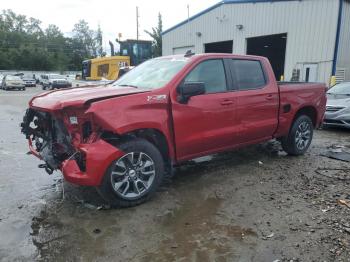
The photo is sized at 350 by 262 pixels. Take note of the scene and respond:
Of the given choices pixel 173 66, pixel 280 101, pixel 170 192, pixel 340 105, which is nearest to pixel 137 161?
pixel 170 192

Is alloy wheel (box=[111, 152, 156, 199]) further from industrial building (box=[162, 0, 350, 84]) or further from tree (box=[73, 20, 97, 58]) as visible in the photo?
tree (box=[73, 20, 97, 58])

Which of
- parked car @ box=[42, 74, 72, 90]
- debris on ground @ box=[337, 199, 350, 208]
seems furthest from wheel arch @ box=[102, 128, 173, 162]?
parked car @ box=[42, 74, 72, 90]

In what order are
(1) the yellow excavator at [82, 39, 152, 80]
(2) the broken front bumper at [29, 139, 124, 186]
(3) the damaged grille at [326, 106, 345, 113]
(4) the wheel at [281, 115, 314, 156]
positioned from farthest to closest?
(1) the yellow excavator at [82, 39, 152, 80] < (3) the damaged grille at [326, 106, 345, 113] < (4) the wheel at [281, 115, 314, 156] < (2) the broken front bumper at [29, 139, 124, 186]

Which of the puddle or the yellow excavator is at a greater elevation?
the yellow excavator

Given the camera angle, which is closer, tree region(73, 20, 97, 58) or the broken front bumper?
the broken front bumper

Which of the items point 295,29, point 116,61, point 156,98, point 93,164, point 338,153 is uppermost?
point 295,29

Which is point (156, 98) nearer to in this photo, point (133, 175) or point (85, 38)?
point (133, 175)

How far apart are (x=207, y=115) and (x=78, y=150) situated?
1873mm

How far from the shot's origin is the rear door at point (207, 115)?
466cm

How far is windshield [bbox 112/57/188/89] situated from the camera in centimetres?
479

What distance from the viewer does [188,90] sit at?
4484mm

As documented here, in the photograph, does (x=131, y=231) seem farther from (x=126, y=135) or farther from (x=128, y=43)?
(x=128, y=43)

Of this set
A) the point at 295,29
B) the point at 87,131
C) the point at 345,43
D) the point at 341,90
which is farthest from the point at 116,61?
the point at 87,131

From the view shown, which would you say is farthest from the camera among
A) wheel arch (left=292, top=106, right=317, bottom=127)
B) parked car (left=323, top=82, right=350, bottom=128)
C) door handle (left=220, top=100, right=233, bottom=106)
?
parked car (left=323, top=82, right=350, bottom=128)
